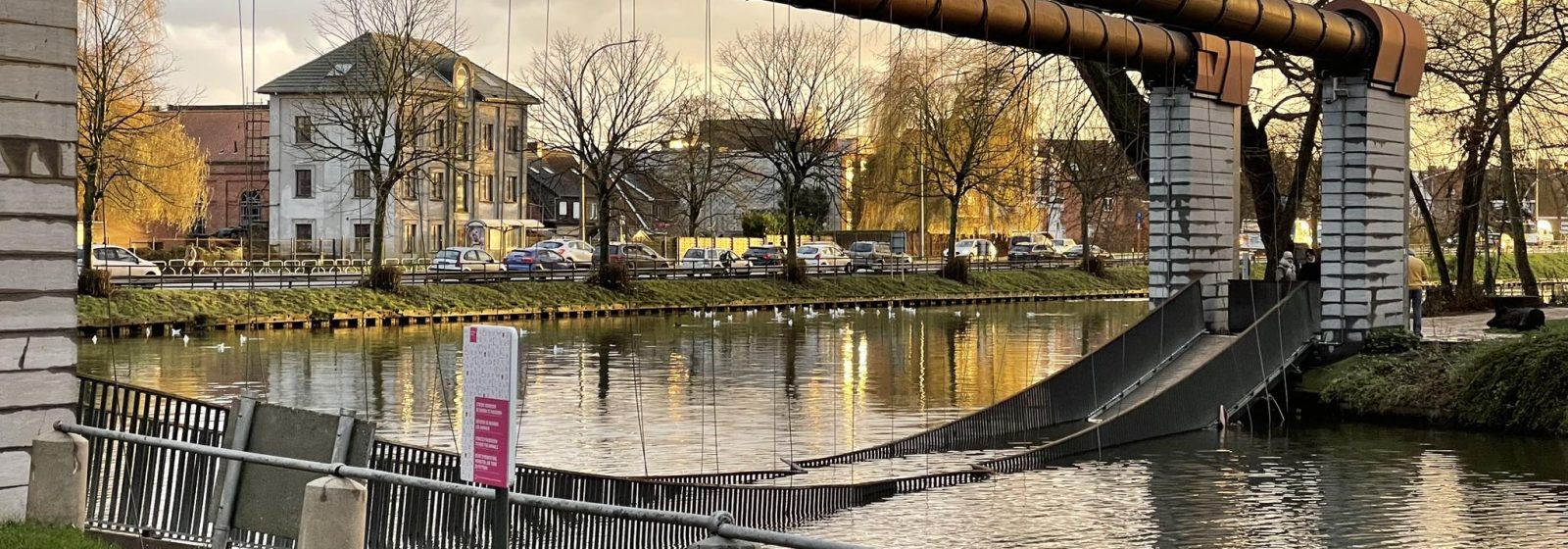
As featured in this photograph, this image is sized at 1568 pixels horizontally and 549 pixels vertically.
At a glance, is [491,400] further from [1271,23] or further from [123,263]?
[123,263]

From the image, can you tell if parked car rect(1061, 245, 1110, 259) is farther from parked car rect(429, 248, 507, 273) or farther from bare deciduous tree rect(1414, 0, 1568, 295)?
bare deciduous tree rect(1414, 0, 1568, 295)

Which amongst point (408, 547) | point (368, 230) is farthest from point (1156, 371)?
point (368, 230)

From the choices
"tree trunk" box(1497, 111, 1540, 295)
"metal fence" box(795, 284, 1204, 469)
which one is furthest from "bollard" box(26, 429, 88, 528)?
"tree trunk" box(1497, 111, 1540, 295)

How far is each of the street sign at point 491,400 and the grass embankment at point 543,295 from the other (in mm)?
31686

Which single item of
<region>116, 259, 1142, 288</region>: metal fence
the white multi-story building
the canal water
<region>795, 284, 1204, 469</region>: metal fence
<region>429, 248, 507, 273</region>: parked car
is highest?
the white multi-story building

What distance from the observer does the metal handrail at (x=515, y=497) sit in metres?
8.15

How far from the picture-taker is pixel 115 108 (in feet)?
202

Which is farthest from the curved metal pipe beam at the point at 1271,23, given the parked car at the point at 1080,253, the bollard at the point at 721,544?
the parked car at the point at 1080,253

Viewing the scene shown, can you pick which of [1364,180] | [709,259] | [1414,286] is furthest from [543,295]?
[1364,180]

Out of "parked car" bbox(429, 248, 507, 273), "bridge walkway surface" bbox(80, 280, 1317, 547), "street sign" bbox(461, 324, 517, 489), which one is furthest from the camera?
"parked car" bbox(429, 248, 507, 273)

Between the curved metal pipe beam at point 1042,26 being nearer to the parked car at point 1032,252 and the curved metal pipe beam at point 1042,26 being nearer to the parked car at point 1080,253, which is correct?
the parked car at point 1032,252

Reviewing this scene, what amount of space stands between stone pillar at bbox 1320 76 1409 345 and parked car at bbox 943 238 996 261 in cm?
6556

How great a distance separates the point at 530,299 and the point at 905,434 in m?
37.4

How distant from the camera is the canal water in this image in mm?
18641
